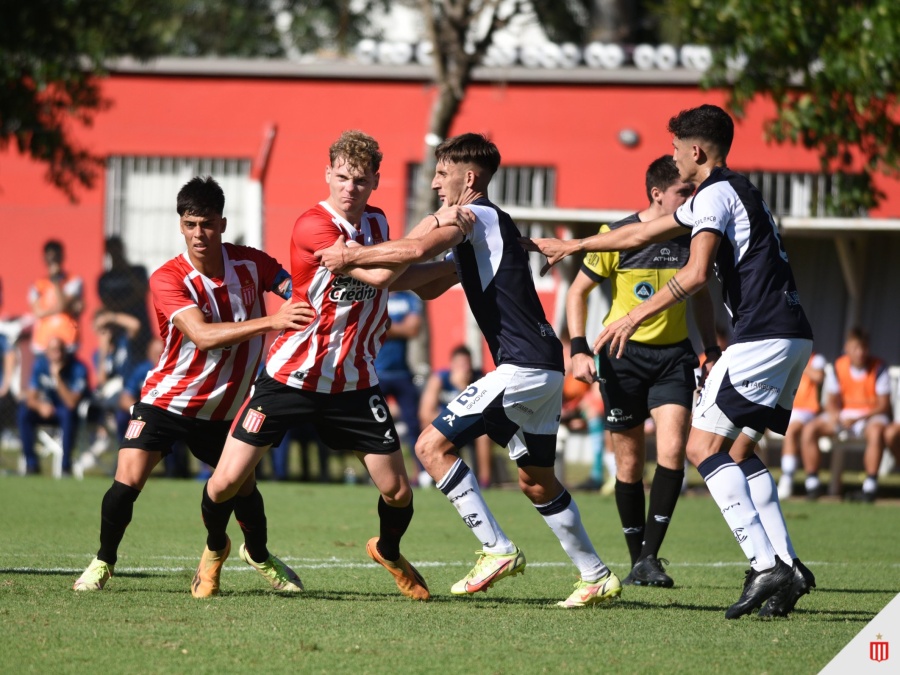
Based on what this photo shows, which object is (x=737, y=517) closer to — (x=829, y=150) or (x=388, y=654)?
(x=388, y=654)

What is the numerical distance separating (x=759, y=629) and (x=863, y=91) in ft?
27.4

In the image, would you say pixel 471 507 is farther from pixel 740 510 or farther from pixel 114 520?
pixel 114 520

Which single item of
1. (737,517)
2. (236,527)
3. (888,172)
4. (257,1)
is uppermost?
(257,1)

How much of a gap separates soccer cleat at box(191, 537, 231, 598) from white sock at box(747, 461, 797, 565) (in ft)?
8.38

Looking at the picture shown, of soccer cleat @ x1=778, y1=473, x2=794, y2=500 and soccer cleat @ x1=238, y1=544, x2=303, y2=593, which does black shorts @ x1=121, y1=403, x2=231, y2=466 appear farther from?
soccer cleat @ x1=778, y1=473, x2=794, y2=500

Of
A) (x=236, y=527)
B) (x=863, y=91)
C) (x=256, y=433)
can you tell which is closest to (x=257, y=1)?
(x=863, y=91)

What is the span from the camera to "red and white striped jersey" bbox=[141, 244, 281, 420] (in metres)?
6.39

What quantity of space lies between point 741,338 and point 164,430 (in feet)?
9.37

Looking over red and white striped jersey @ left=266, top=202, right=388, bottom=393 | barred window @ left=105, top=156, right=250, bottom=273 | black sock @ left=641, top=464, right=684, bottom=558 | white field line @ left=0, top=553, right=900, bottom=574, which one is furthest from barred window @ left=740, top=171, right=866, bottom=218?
red and white striped jersey @ left=266, top=202, right=388, bottom=393

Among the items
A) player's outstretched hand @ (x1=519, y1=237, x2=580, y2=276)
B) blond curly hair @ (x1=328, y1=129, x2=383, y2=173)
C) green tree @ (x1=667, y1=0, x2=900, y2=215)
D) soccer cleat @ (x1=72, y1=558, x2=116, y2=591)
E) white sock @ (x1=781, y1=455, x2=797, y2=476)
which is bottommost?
white sock @ (x1=781, y1=455, x2=797, y2=476)

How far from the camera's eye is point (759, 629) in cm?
554

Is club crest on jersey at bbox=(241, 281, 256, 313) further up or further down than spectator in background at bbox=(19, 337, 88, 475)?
further up

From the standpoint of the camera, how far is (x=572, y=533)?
19.8ft

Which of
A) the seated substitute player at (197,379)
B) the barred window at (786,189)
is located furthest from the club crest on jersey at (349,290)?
the barred window at (786,189)
